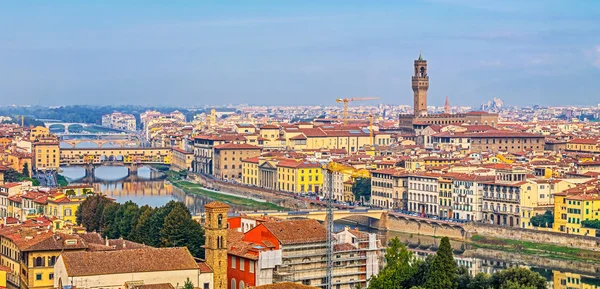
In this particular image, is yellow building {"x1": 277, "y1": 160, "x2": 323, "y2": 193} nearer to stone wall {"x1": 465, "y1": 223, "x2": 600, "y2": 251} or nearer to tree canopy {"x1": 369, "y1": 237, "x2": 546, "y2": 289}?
stone wall {"x1": 465, "y1": 223, "x2": 600, "y2": 251}

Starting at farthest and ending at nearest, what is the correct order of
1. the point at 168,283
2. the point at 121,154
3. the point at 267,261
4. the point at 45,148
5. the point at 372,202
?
the point at 121,154
the point at 45,148
the point at 372,202
the point at 267,261
the point at 168,283

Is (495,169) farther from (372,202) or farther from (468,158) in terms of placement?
(468,158)

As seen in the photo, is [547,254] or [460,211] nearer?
[547,254]

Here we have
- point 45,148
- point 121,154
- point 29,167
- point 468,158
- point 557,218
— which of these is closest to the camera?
point 557,218

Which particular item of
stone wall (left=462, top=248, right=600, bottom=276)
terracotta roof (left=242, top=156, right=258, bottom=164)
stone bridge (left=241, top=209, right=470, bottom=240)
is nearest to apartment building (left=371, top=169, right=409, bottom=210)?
stone bridge (left=241, top=209, right=470, bottom=240)

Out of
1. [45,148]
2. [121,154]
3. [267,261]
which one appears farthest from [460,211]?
[121,154]
